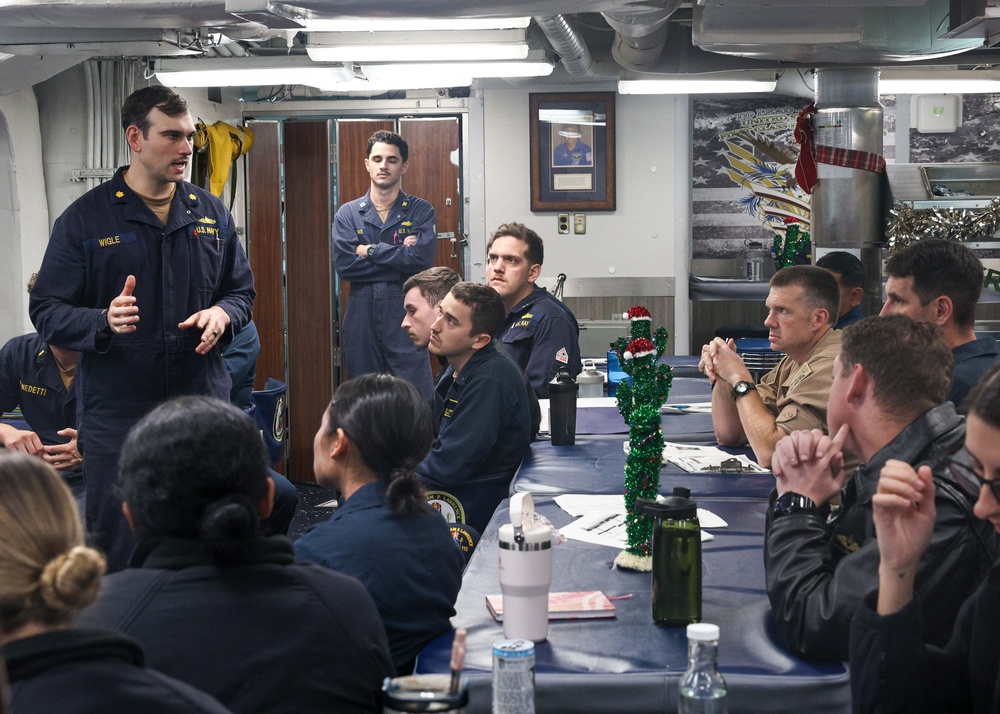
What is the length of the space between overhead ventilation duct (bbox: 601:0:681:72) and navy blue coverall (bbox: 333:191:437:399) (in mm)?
1500

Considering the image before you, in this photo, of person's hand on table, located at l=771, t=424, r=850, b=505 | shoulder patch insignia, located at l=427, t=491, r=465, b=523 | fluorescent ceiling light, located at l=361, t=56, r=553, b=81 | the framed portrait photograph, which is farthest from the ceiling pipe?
person's hand on table, located at l=771, t=424, r=850, b=505

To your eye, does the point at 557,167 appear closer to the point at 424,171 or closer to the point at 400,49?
the point at 424,171

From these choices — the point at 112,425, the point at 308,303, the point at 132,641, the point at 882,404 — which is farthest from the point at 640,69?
the point at 132,641

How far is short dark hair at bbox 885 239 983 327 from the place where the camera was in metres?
3.29

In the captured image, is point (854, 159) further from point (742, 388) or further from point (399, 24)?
point (399, 24)

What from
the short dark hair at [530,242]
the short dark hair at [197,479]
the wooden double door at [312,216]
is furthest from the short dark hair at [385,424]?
the wooden double door at [312,216]

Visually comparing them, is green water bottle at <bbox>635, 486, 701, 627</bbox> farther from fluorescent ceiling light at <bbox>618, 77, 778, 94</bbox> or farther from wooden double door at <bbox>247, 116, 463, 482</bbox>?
wooden double door at <bbox>247, 116, 463, 482</bbox>

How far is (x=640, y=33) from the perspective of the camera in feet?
15.2

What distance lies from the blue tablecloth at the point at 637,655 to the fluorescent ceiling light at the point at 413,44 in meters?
3.02

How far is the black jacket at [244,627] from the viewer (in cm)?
140

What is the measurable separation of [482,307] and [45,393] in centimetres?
159

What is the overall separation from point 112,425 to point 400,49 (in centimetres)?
227

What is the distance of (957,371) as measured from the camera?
3.09 meters

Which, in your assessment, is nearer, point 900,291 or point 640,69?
point 900,291
